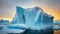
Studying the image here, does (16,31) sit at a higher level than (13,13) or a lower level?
lower

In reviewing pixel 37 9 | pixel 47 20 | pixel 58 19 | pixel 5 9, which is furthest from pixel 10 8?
pixel 58 19

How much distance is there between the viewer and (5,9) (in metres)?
1.53

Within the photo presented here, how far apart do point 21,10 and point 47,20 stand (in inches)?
13.2

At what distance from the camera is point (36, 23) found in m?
1.47

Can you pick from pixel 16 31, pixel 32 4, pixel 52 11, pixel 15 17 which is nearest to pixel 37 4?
pixel 32 4

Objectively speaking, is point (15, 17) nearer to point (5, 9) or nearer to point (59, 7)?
point (5, 9)

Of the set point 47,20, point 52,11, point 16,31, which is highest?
point 52,11

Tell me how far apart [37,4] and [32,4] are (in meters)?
0.06

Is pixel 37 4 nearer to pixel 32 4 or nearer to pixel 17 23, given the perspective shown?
pixel 32 4

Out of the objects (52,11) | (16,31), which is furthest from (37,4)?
(16,31)

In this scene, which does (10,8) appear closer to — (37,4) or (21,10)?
(21,10)

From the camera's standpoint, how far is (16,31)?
1465mm

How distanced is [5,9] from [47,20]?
0.53m

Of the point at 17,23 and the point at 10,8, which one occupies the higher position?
the point at 10,8
